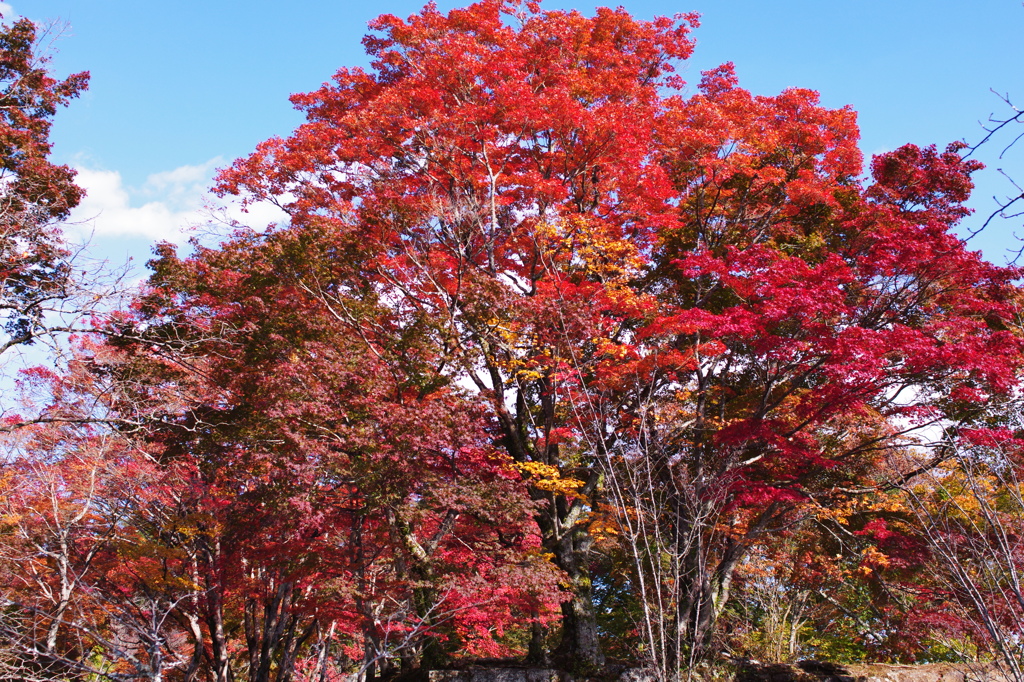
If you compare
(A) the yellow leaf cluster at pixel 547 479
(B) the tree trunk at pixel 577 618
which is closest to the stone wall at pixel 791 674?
(B) the tree trunk at pixel 577 618

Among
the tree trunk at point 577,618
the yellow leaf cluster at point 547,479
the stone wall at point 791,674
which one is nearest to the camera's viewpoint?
the yellow leaf cluster at point 547,479

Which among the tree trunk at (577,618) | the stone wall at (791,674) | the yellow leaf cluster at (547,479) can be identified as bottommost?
the stone wall at (791,674)

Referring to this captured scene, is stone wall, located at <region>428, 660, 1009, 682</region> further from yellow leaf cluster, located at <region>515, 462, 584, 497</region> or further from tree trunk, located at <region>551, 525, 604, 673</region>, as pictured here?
yellow leaf cluster, located at <region>515, 462, 584, 497</region>

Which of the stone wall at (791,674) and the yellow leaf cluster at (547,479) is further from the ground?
the yellow leaf cluster at (547,479)

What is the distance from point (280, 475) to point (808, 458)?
863cm

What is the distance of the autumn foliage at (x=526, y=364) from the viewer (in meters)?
9.97

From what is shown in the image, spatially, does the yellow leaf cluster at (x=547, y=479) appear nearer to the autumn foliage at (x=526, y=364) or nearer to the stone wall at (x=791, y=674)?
the autumn foliage at (x=526, y=364)

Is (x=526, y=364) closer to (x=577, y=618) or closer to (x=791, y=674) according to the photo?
(x=577, y=618)

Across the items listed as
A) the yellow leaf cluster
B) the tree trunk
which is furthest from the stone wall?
the yellow leaf cluster

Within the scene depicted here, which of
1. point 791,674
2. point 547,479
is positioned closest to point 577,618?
point 547,479

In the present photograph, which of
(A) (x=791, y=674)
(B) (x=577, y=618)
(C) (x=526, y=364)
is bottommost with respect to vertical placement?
(A) (x=791, y=674)

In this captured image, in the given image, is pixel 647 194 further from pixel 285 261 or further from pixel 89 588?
pixel 89 588

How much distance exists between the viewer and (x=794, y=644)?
16344mm

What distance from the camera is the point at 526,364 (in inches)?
448
